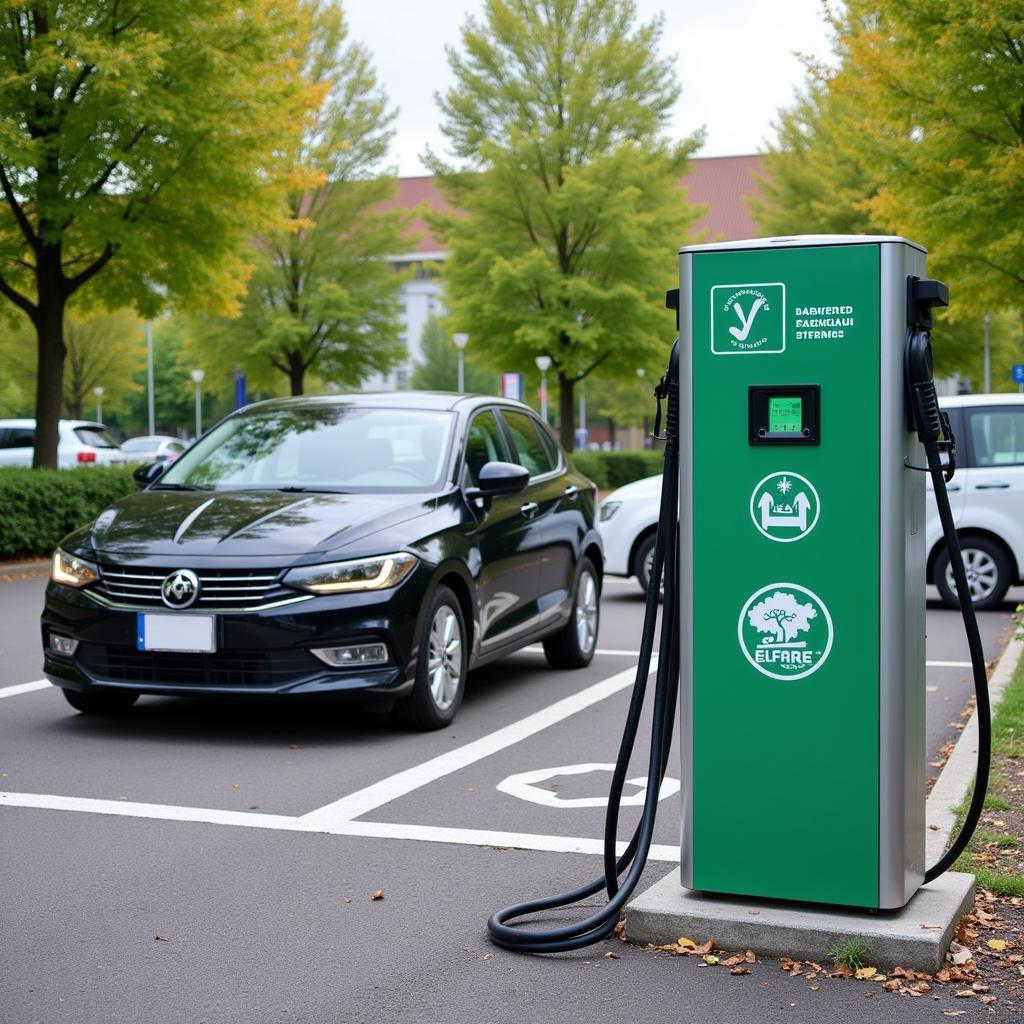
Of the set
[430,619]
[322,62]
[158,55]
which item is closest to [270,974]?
[430,619]

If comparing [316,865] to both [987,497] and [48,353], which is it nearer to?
[987,497]

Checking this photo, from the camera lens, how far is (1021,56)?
16609 mm

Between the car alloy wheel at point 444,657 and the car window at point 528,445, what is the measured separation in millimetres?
1663

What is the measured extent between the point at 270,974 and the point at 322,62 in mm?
37989

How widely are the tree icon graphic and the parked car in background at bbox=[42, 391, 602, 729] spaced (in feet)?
10.1

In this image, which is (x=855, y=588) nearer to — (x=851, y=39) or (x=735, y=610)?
(x=735, y=610)

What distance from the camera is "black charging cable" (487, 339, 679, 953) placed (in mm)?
4230

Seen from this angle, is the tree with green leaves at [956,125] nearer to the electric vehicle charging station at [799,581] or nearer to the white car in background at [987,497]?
the white car in background at [987,497]

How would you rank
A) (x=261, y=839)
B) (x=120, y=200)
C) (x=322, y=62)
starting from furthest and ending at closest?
(x=322, y=62)
(x=120, y=200)
(x=261, y=839)

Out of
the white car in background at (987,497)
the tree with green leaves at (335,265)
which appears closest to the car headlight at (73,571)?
the white car in background at (987,497)

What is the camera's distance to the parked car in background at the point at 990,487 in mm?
12969

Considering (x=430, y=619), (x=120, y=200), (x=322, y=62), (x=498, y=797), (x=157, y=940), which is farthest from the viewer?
(x=322, y=62)

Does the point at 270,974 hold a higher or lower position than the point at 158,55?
lower

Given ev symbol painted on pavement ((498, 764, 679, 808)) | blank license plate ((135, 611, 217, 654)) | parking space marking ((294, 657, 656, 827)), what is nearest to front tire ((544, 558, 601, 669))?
parking space marking ((294, 657, 656, 827))
